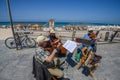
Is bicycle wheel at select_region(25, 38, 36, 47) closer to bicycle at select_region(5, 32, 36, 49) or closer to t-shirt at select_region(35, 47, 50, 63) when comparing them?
bicycle at select_region(5, 32, 36, 49)

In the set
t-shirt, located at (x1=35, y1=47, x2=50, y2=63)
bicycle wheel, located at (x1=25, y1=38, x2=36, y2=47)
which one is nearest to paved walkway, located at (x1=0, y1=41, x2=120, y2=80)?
t-shirt, located at (x1=35, y1=47, x2=50, y2=63)

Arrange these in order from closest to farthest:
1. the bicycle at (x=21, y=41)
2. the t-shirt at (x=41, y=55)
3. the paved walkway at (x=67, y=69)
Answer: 1. the t-shirt at (x=41, y=55)
2. the paved walkway at (x=67, y=69)
3. the bicycle at (x=21, y=41)

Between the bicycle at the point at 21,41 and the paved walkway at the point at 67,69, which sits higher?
the bicycle at the point at 21,41

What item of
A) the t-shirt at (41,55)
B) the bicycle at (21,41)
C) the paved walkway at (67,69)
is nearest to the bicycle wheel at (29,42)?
the bicycle at (21,41)

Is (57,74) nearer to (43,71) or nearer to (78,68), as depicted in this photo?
(43,71)

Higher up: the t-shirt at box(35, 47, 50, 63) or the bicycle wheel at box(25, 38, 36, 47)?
the t-shirt at box(35, 47, 50, 63)

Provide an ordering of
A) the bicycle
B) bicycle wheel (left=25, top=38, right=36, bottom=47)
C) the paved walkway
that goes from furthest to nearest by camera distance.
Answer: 1. bicycle wheel (left=25, top=38, right=36, bottom=47)
2. the bicycle
3. the paved walkway

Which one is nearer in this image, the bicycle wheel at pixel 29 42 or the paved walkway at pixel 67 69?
the paved walkway at pixel 67 69

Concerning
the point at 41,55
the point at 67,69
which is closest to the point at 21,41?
the point at 67,69

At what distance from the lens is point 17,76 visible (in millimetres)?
4191

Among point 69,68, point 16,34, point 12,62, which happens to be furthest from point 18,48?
point 69,68

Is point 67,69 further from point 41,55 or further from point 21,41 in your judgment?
point 21,41

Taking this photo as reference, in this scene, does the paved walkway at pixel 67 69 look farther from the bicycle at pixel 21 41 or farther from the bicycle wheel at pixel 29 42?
the bicycle wheel at pixel 29 42

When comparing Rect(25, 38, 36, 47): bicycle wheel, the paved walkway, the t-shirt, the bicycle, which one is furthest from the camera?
Rect(25, 38, 36, 47): bicycle wheel
